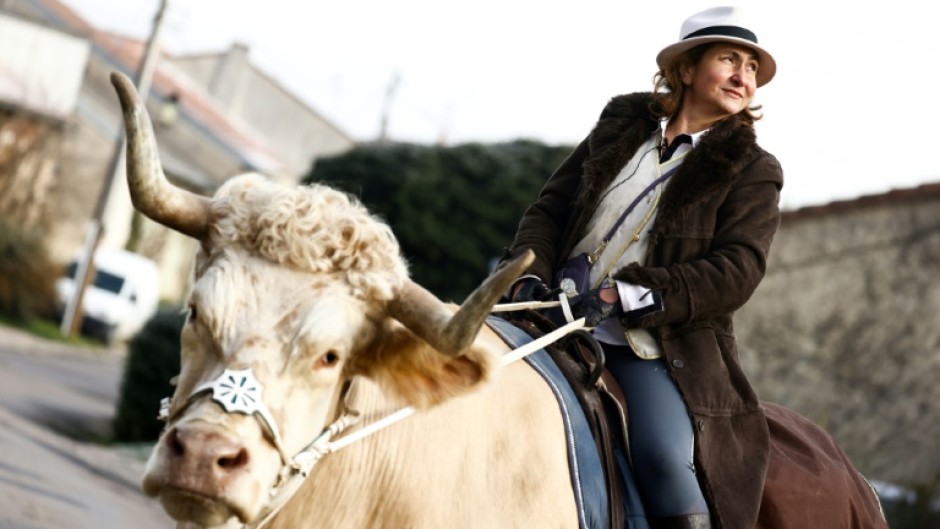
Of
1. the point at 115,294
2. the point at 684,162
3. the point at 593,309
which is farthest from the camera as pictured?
the point at 115,294

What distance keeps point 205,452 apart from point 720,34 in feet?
8.82

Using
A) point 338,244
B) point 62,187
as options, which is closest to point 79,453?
point 338,244

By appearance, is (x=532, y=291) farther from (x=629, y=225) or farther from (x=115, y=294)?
(x=115, y=294)

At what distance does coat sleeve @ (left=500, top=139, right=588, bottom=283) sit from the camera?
5.40 metres

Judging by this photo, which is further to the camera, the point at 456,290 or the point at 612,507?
the point at 456,290

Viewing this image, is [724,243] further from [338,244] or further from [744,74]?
[338,244]

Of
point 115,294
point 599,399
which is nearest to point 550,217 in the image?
point 599,399

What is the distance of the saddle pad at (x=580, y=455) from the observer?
14.8 feet

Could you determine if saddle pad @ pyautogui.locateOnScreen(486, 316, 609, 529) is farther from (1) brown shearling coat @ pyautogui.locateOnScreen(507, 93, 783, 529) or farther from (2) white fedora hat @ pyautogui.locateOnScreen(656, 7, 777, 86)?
(2) white fedora hat @ pyautogui.locateOnScreen(656, 7, 777, 86)

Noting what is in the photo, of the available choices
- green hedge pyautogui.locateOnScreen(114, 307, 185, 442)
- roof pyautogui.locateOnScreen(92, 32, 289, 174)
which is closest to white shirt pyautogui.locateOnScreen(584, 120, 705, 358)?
green hedge pyautogui.locateOnScreen(114, 307, 185, 442)

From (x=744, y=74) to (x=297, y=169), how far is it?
62.7 meters

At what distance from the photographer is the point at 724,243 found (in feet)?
16.5

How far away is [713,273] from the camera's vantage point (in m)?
4.86

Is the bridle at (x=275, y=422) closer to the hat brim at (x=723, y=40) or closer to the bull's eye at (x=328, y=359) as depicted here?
the bull's eye at (x=328, y=359)
